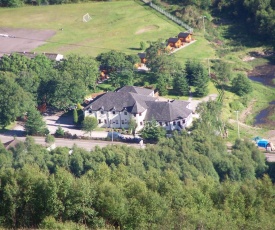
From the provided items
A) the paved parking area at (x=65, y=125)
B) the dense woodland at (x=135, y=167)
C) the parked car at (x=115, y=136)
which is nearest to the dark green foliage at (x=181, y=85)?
the dense woodland at (x=135, y=167)

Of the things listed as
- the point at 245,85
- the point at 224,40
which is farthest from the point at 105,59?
the point at 224,40

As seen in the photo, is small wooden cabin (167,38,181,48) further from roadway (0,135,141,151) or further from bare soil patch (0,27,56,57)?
roadway (0,135,141,151)

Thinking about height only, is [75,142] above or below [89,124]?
below

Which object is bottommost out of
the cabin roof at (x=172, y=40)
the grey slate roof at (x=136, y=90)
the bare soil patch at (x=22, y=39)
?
the bare soil patch at (x=22, y=39)

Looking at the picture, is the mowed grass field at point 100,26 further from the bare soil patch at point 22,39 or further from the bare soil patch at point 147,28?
the bare soil patch at point 22,39

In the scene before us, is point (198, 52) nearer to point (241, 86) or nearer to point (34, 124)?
point (241, 86)

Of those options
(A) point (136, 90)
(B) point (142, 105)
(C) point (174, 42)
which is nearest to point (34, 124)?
(B) point (142, 105)

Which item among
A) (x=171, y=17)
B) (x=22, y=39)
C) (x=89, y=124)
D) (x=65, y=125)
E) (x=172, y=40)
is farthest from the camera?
(x=171, y=17)
